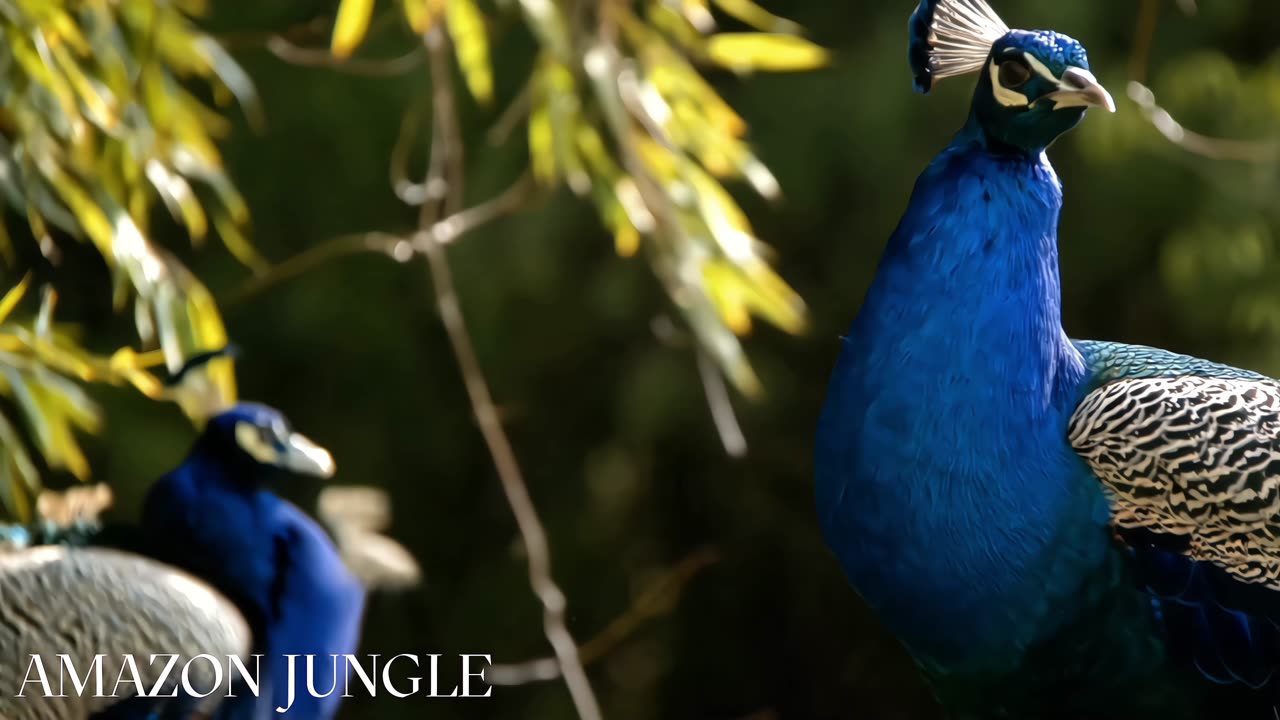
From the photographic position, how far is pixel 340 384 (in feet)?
11.3

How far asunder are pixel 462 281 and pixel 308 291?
0.33 metres

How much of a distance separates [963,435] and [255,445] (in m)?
0.70

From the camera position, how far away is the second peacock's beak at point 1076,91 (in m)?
1.04

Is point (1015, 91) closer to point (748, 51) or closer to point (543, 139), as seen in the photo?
point (748, 51)

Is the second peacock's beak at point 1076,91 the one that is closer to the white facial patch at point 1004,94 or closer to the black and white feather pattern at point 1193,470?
the white facial patch at point 1004,94

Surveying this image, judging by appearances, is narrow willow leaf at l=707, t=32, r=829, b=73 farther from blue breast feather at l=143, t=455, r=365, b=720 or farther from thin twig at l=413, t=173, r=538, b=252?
blue breast feather at l=143, t=455, r=365, b=720

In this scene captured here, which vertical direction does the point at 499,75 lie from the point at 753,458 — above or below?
above

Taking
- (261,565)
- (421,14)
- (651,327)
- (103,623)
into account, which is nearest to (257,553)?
(261,565)

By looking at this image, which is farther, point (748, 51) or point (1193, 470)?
point (748, 51)

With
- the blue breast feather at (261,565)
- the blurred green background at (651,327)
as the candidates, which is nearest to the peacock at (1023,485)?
the blue breast feather at (261,565)

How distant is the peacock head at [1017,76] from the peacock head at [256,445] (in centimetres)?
66

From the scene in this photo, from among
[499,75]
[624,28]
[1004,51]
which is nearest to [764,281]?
[624,28]

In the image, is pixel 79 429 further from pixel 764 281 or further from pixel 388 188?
pixel 764 281

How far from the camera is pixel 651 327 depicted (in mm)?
2994
